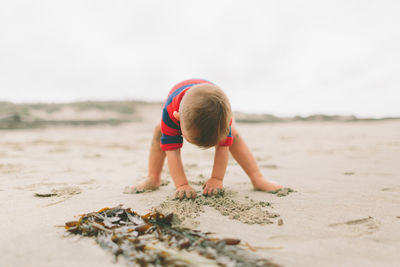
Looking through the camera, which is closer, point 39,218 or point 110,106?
point 39,218

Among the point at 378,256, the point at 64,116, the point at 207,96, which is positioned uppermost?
the point at 207,96

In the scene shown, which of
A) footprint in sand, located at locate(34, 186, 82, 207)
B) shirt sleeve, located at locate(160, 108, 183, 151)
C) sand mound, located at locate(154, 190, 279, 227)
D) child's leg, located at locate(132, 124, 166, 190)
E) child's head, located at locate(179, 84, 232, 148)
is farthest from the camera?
child's leg, located at locate(132, 124, 166, 190)

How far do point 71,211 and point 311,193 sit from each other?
4.68 feet

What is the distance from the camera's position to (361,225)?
128 cm

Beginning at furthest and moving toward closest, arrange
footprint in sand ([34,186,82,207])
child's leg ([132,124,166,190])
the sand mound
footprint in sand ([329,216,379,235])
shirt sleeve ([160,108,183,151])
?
child's leg ([132,124,166,190]) → shirt sleeve ([160,108,183,151]) → footprint in sand ([34,186,82,207]) → the sand mound → footprint in sand ([329,216,379,235])

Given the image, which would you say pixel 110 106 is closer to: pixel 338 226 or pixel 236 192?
pixel 236 192

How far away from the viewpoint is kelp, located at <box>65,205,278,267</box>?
0.95 meters

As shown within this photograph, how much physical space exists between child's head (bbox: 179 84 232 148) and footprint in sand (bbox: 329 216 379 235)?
0.70 meters

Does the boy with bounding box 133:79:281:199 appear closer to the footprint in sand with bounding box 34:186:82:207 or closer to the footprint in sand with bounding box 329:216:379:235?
the footprint in sand with bounding box 34:186:82:207

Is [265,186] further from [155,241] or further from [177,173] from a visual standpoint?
[155,241]

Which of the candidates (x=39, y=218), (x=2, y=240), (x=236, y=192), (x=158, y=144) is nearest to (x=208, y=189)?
(x=236, y=192)

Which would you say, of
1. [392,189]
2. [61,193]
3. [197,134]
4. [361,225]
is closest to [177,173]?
[197,134]

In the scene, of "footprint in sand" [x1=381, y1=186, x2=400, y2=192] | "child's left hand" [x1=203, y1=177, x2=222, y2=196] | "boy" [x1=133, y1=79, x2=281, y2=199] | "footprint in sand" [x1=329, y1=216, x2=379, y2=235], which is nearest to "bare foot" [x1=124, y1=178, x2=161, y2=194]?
"boy" [x1=133, y1=79, x2=281, y2=199]

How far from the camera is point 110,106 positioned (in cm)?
1315
